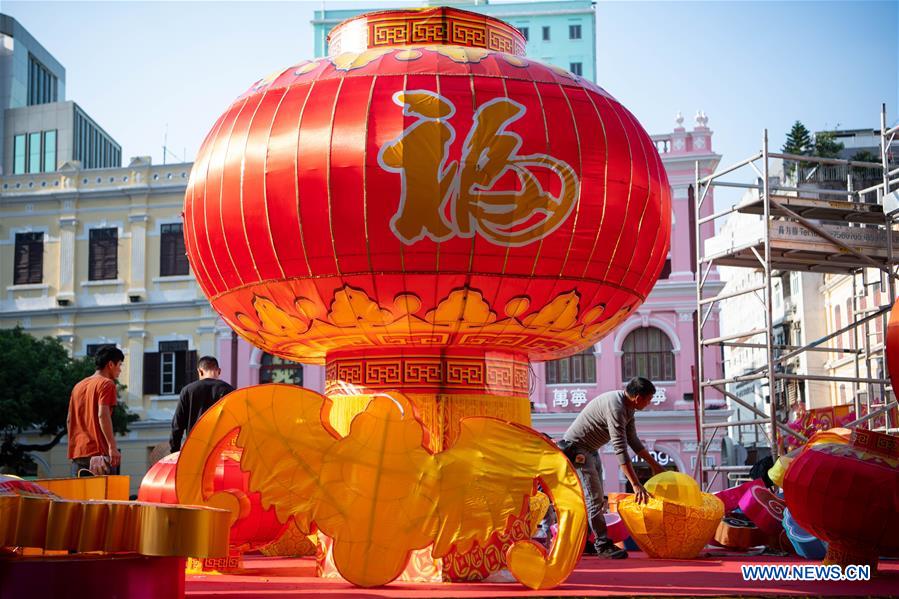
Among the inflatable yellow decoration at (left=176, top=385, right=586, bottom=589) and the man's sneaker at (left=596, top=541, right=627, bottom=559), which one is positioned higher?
the inflatable yellow decoration at (left=176, top=385, right=586, bottom=589)

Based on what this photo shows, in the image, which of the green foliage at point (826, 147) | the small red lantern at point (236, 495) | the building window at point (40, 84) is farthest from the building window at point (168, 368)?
the small red lantern at point (236, 495)

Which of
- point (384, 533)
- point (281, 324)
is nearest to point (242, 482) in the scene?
point (281, 324)

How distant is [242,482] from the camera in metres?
8.17

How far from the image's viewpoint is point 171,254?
33000 millimetres

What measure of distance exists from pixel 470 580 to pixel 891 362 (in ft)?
10.1

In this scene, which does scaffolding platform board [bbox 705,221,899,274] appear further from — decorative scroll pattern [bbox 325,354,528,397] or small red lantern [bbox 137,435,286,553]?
small red lantern [bbox 137,435,286,553]

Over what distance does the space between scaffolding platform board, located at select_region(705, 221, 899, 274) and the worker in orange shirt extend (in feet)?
33.8

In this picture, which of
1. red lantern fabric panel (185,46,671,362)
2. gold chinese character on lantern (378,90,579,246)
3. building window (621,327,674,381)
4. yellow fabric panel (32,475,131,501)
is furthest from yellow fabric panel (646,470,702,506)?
building window (621,327,674,381)

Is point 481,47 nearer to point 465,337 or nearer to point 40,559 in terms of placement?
point 465,337

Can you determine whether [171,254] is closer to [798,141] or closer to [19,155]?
[19,155]

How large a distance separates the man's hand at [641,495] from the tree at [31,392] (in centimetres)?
2292

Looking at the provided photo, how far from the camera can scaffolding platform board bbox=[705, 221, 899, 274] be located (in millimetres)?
16438

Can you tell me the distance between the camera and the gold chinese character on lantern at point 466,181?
6.80 m
